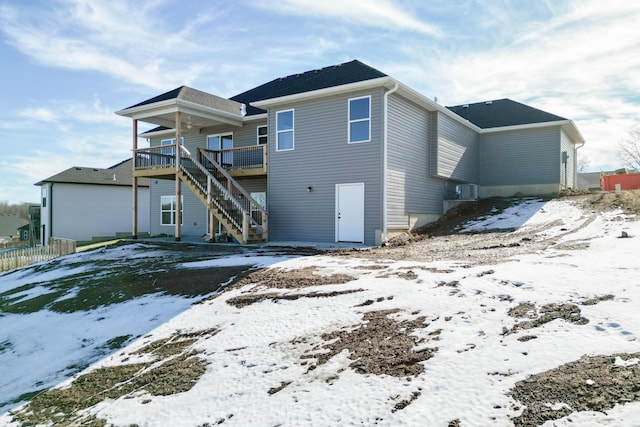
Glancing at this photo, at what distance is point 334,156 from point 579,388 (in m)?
11.8

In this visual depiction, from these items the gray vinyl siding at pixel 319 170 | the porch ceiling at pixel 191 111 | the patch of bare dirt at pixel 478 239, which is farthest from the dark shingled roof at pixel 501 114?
the porch ceiling at pixel 191 111

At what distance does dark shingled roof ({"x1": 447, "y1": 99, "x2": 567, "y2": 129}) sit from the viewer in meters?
20.5

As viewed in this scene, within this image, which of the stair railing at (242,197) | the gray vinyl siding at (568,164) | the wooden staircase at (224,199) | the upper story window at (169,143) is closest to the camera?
the wooden staircase at (224,199)

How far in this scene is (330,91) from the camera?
1401 centimetres

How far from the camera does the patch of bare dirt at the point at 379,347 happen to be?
411 centimetres

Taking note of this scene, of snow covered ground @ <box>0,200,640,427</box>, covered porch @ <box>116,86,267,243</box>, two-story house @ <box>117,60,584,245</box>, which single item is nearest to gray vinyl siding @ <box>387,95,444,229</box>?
two-story house @ <box>117,60,584,245</box>

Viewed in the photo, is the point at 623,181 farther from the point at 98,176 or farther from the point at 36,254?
the point at 98,176

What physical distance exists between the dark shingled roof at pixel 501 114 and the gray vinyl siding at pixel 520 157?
1.61 ft

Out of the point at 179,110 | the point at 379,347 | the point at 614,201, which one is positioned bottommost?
the point at 379,347

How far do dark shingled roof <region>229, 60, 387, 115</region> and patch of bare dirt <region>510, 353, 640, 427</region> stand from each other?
1103 centimetres

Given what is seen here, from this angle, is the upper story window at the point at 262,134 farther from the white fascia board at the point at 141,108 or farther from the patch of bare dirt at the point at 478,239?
the patch of bare dirt at the point at 478,239

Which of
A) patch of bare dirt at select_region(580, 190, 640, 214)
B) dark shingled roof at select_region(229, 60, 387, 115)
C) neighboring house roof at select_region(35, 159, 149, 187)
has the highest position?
dark shingled roof at select_region(229, 60, 387, 115)

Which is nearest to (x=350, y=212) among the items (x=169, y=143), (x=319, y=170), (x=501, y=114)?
(x=319, y=170)

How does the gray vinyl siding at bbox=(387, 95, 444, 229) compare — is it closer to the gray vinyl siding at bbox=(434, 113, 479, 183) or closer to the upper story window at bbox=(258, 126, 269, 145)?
the gray vinyl siding at bbox=(434, 113, 479, 183)
